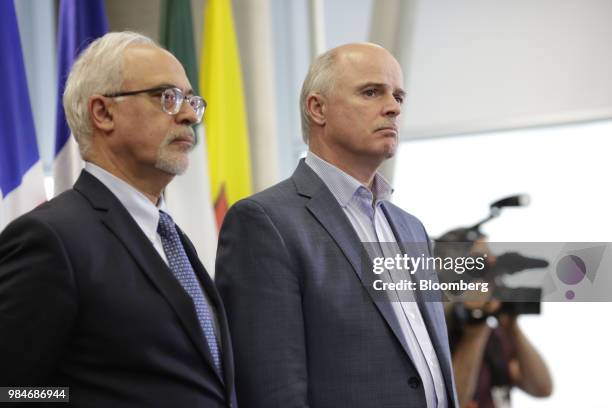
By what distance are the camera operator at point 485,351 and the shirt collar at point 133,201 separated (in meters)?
2.19

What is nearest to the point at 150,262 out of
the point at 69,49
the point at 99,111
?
the point at 99,111

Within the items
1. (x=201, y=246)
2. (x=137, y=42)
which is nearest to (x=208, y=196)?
(x=201, y=246)

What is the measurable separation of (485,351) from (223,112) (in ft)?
5.89

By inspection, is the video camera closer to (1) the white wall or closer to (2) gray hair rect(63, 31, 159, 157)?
(1) the white wall

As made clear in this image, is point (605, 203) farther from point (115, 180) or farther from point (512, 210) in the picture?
point (115, 180)

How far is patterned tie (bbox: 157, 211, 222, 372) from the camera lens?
1861 millimetres

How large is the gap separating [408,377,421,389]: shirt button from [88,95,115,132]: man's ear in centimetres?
98

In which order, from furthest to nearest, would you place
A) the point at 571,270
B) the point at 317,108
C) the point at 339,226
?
the point at 571,270
the point at 317,108
the point at 339,226

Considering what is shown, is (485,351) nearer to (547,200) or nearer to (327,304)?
(547,200)

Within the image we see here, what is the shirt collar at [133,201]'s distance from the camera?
1.87 m

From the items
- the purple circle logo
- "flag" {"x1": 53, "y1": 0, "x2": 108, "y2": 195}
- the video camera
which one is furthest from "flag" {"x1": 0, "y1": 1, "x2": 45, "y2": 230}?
the purple circle logo

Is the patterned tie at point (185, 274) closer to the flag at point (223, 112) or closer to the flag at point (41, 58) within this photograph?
the flag at point (223, 112)

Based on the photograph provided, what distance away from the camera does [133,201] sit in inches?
73.8

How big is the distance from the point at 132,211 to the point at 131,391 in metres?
0.44
